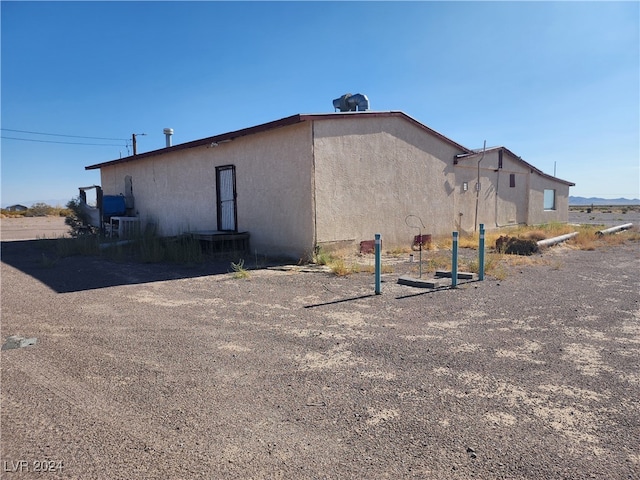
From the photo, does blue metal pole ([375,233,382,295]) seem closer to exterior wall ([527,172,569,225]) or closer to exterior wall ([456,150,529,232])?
Result: exterior wall ([456,150,529,232])

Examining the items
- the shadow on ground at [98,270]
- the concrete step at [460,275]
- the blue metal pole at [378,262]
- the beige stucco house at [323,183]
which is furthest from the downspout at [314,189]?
the blue metal pole at [378,262]

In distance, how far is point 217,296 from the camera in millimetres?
7055

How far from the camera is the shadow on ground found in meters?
8.32

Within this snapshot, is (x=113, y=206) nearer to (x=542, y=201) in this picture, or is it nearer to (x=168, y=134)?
(x=168, y=134)

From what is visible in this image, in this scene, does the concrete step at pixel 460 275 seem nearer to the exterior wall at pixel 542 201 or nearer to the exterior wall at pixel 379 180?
the exterior wall at pixel 379 180

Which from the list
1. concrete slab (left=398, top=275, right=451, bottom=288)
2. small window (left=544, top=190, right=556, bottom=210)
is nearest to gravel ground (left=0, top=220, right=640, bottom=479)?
concrete slab (left=398, top=275, right=451, bottom=288)

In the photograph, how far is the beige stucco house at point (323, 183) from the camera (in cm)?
1071

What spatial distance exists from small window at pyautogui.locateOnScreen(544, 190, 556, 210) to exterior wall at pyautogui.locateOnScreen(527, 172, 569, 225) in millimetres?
176

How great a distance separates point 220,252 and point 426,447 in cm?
1000

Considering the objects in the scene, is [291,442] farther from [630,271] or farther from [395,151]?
[395,151]

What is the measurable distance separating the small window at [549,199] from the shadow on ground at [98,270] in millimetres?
16334

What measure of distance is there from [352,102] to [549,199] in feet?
44.8

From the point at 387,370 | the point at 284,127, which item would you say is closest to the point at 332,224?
the point at 284,127

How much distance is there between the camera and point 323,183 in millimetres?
10648
